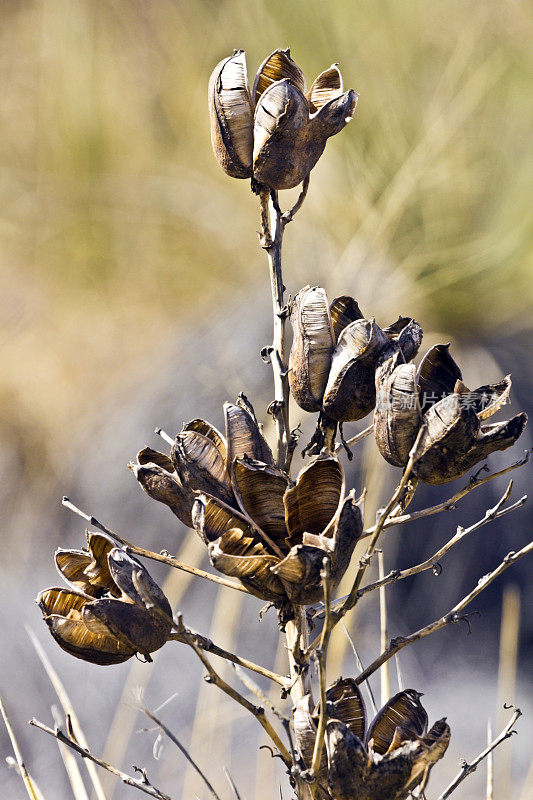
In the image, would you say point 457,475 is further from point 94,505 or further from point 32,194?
point 32,194

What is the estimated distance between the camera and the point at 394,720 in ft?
1.05

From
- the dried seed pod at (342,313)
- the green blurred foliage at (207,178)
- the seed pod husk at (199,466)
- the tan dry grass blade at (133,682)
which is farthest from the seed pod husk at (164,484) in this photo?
the green blurred foliage at (207,178)

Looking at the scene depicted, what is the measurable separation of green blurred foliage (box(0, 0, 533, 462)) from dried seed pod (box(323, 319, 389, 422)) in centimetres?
81

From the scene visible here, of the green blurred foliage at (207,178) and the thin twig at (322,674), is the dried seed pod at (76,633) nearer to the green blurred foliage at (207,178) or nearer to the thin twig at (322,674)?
the thin twig at (322,674)

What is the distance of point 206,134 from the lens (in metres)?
1.18

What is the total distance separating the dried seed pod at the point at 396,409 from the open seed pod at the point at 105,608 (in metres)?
0.12

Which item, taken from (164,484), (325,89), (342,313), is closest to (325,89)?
(325,89)

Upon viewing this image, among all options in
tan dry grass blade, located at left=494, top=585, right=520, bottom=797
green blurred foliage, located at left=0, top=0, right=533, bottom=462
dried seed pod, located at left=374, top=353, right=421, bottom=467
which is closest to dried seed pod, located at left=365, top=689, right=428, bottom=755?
dried seed pod, located at left=374, top=353, right=421, bottom=467

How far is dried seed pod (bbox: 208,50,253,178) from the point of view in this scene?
0.36 metres

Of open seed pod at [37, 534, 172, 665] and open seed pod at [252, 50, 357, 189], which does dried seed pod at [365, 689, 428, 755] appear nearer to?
open seed pod at [37, 534, 172, 665]

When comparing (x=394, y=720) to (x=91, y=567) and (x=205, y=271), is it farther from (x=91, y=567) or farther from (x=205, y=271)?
(x=205, y=271)

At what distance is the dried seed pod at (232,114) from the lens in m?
0.36

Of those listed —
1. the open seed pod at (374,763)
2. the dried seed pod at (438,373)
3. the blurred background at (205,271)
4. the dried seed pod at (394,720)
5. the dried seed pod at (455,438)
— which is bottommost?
the open seed pod at (374,763)

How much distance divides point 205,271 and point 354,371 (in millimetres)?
927
